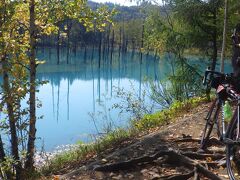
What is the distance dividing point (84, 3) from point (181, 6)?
6754 millimetres

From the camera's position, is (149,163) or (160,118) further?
(160,118)

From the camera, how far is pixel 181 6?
46.2 feet

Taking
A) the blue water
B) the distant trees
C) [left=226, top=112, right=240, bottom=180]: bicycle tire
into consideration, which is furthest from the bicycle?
the blue water

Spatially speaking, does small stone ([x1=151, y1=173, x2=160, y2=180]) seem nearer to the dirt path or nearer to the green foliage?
the dirt path

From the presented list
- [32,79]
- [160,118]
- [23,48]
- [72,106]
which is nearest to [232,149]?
[32,79]

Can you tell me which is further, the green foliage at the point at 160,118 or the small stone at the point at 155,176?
the green foliage at the point at 160,118

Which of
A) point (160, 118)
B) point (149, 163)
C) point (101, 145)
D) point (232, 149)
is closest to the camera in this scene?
point (232, 149)

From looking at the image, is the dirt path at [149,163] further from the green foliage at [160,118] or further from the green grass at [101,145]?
the green foliage at [160,118]

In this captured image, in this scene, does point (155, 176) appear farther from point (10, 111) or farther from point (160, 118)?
point (160, 118)

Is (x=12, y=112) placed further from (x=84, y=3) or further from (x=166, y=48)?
(x=166, y=48)

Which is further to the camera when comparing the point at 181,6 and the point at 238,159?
the point at 181,6

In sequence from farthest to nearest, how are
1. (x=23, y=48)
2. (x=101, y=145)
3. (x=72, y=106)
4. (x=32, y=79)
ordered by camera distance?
1. (x=72, y=106)
2. (x=23, y=48)
3. (x=32, y=79)
4. (x=101, y=145)

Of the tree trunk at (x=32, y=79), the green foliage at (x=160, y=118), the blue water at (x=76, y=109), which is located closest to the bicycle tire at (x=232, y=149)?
the tree trunk at (x=32, y=79)

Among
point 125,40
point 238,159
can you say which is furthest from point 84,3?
point 125,40
